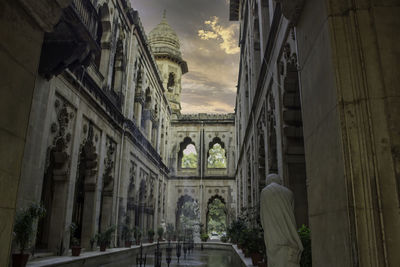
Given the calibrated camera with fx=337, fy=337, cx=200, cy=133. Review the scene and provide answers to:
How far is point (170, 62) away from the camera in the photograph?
122 feet

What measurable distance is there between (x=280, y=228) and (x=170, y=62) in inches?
1359

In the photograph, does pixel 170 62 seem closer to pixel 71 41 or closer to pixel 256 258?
pixel 71 41

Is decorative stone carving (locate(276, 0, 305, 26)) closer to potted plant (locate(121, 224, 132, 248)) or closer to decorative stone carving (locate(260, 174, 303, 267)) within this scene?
decorative stone carving (locate(260, 174, 303, 267))

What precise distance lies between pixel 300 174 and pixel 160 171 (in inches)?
864

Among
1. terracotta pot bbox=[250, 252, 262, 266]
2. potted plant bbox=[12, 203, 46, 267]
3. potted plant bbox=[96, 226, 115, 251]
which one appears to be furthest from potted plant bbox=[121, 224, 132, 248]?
potted plant bbox=[12, 203, 46, 267]

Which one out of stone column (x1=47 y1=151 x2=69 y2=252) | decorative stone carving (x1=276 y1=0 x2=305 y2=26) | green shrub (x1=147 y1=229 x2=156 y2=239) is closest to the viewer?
decorative stone carving (x1=276 y1=0 x2=305 y2=26)

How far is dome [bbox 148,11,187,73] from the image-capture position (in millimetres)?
36750

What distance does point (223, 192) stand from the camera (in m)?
33.4

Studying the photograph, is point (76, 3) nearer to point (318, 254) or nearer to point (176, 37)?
point (318, 254)

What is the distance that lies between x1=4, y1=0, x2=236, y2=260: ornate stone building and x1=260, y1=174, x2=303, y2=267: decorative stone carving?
6364 millimetres

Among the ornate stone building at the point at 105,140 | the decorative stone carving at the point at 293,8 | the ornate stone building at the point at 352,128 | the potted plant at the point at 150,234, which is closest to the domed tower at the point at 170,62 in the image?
the ornate stone building at the point at 105,140

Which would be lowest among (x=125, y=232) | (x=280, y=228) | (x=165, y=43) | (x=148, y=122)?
(x=125, y=232)

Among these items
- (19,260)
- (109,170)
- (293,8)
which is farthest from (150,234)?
(293,8)

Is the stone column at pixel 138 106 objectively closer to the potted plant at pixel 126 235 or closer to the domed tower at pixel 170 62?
the potted plant at pixel 126 235
